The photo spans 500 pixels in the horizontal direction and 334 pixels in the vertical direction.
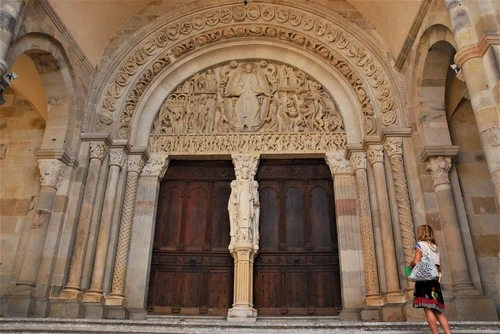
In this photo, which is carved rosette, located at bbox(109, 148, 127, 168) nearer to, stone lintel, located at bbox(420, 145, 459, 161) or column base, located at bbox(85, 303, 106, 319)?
column base, located at bbox(85, 303, 106, 319)

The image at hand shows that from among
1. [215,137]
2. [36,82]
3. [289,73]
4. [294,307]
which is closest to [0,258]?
[36,82]

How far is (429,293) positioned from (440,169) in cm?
322

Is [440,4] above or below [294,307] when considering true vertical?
above

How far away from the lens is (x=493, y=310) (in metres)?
5.58

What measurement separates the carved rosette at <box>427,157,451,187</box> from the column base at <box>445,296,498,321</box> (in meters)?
1.73

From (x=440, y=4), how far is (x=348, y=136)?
264 centimetres

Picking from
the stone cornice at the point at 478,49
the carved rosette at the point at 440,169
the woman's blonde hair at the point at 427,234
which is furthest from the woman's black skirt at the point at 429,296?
the carved rosette at the point at 440,169

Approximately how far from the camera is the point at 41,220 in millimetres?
6574

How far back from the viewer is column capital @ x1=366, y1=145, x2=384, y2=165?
7.15 metres

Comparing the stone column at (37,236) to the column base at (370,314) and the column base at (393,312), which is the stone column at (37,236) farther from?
the column base at (393,312)

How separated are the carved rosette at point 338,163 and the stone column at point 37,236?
4561 millimetres

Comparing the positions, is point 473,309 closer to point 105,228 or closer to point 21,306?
point 105,228

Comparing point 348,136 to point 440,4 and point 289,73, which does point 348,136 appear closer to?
point 289,73

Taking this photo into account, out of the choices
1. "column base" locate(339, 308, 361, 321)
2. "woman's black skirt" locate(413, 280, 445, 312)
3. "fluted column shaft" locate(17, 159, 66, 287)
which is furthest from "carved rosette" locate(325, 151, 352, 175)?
"fluted column shaft" locate(17, 159, 66, 287)
